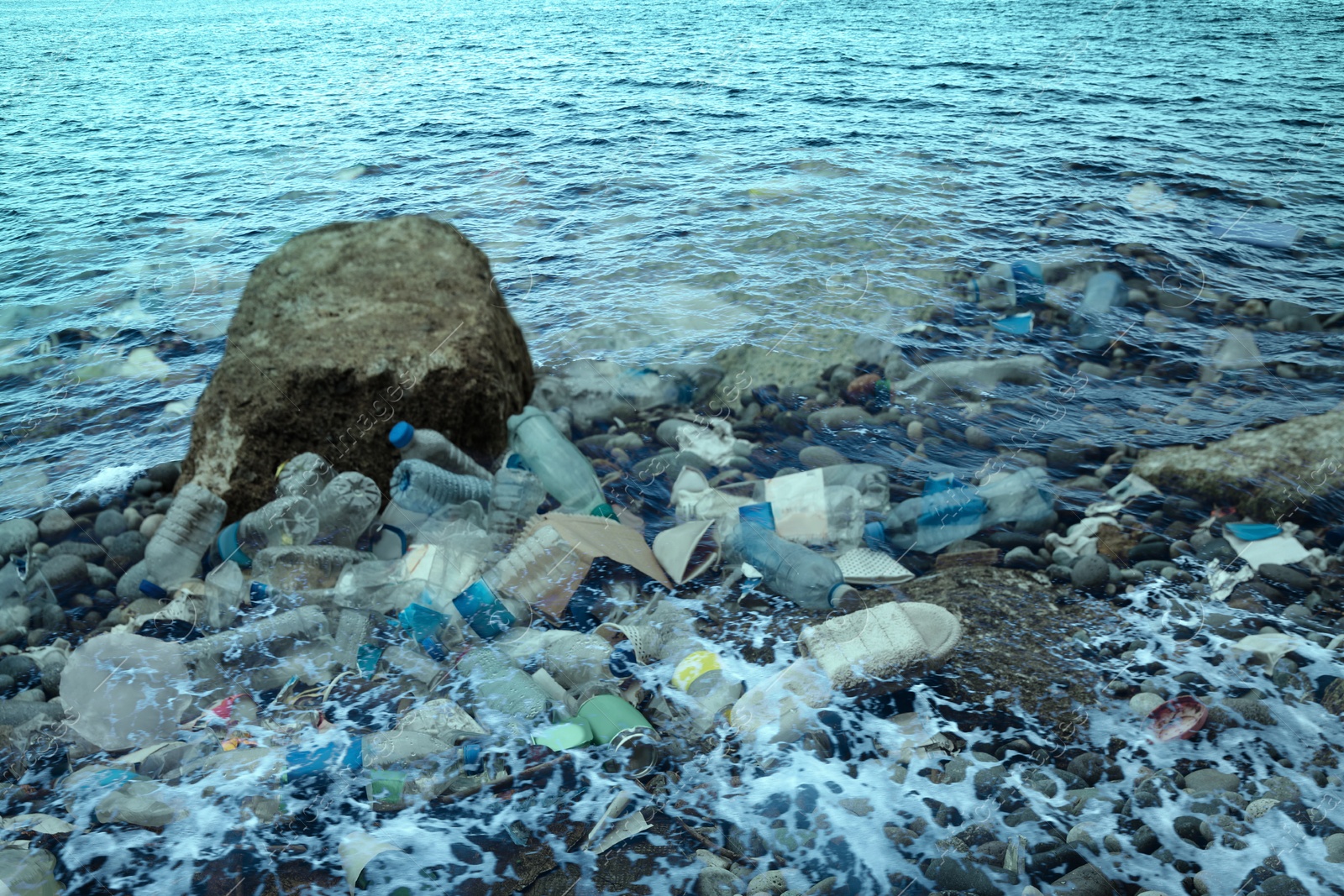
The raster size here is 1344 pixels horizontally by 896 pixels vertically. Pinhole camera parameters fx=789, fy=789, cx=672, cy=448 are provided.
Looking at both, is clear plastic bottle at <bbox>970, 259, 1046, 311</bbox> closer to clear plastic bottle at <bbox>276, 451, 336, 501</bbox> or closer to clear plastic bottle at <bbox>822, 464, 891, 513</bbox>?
clear plastic bottle at <bbox>822, 464, 891, 513</bbox>

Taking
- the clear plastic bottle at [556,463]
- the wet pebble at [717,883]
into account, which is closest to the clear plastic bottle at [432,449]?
the clear plastic bottle at [556,463]

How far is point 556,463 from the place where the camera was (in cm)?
324

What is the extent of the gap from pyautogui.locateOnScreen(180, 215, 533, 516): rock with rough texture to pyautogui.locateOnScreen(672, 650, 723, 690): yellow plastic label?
1390 mm

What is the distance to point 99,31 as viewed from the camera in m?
20.8

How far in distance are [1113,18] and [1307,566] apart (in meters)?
16.6

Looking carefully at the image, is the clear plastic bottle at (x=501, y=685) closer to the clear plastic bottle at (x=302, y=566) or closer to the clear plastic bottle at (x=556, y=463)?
the clear plastic bottle at (x=302, y=566)

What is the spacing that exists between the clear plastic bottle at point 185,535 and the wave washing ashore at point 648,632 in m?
0.01

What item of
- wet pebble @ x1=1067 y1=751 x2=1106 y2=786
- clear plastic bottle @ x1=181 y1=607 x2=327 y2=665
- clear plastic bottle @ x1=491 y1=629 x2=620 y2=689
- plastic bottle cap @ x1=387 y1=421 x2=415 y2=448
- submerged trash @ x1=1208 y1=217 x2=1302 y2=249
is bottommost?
wet pebble @ x1=1067 y1=751 x2=1106 y2=786

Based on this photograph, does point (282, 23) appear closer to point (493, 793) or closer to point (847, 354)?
point (847, 354)

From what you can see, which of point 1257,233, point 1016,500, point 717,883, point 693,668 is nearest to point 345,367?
point 693,668

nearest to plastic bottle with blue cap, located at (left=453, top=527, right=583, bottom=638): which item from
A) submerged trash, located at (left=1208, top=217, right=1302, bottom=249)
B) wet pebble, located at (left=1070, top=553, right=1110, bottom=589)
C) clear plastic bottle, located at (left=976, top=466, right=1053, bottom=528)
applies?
clear plastic bottle, located at (left=976, top=466, right=1053, bottom=528)

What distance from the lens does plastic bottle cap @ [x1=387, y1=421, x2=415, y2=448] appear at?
2949 millimetres

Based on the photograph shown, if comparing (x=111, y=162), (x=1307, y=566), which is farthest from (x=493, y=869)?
(x=111, y=162)

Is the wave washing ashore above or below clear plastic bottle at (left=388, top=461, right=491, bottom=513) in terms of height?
below
